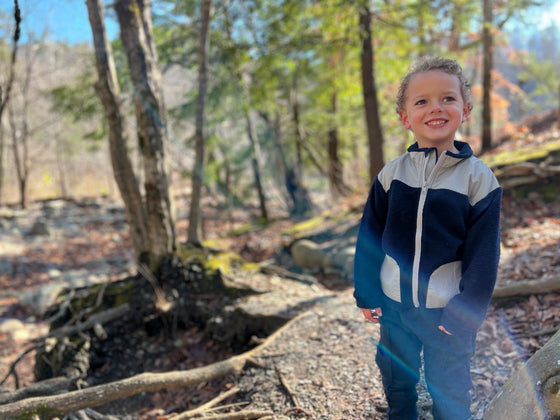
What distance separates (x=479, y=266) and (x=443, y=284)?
190 millimetres

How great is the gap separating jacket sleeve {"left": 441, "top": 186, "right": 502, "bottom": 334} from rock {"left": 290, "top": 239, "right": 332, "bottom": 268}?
18.6 feet

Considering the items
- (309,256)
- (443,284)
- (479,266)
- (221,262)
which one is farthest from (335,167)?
(479,266)

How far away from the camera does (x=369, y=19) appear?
7.05 m

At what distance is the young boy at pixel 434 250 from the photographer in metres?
1.60

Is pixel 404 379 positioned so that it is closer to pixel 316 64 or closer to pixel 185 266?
pixel 185 266

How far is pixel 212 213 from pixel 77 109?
9.93 meters

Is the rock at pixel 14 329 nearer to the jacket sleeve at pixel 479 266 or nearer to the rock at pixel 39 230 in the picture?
the rock at pixel 39 230

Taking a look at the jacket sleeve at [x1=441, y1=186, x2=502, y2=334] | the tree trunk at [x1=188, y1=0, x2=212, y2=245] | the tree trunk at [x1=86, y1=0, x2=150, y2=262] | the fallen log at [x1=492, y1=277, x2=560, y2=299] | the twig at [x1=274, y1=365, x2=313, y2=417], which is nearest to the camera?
the jacket sleeve at [x1=441, y1=186, x2=502, y2=334]

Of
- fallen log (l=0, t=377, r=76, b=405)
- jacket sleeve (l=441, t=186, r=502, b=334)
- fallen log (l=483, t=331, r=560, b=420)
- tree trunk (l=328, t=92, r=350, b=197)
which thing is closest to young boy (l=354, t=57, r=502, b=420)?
jacket sleeve (l=441, t=186, r=502, b=334)

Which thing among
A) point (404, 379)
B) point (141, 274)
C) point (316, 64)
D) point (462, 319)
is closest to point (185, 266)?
point (141, 274)

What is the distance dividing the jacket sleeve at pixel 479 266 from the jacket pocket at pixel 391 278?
10.6 inches

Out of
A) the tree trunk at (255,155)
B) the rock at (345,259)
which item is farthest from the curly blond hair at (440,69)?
the tree trunk at (255,155)

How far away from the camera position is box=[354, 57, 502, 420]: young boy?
1.60 metres

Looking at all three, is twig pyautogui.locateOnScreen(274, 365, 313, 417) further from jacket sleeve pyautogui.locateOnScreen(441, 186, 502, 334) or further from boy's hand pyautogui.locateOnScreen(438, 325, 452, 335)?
jacket sleeve pyautogui.locateOnScreen(441, 186, 502, 334)
